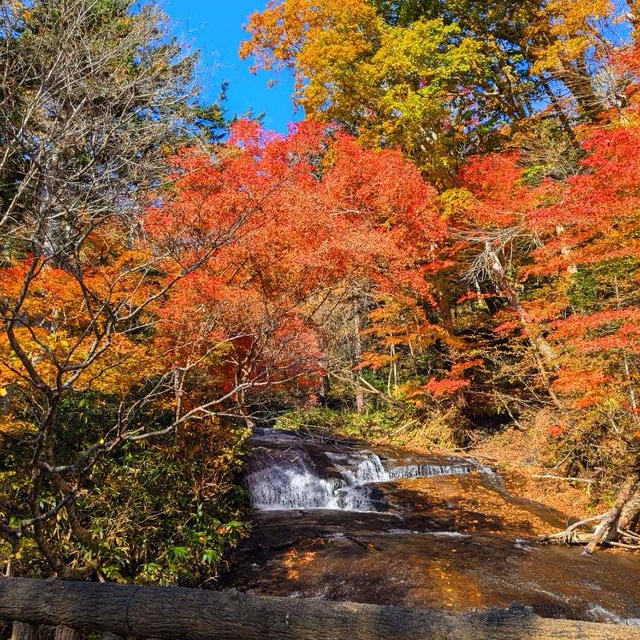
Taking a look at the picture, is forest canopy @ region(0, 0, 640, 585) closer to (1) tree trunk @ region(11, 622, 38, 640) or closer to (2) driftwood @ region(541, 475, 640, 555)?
(2) driftwood @ region(541, 475, 640, 555)

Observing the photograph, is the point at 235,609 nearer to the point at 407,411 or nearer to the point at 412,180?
the point at 412,180

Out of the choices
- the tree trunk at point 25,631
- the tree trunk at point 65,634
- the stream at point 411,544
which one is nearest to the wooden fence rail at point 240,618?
the tree trunk at point 25,631

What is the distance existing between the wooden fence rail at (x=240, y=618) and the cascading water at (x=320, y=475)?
7916mm

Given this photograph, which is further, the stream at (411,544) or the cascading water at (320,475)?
the cascading water at (320,475)

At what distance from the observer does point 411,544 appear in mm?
7648

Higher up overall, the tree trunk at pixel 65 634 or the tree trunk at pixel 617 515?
A: the tree trunk at pixel 65 634

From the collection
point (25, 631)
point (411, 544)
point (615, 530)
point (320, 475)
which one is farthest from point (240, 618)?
point (320, 475)

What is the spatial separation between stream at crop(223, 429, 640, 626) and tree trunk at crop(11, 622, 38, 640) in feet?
13.9

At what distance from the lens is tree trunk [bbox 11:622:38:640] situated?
8.03 ft

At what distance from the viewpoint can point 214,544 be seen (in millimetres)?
6902

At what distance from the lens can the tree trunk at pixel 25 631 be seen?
2.45 m

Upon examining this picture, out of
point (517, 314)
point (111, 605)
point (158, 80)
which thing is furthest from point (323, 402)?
point (111, 605)

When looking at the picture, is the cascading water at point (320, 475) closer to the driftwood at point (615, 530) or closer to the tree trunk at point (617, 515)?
the driftwood at point (615, 530)

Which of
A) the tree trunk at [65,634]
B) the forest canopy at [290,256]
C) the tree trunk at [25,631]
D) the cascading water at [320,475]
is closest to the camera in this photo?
the tree trunk at [25,631]
